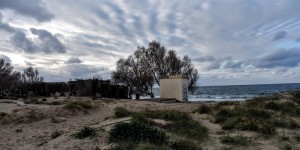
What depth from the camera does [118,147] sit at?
8.19 m

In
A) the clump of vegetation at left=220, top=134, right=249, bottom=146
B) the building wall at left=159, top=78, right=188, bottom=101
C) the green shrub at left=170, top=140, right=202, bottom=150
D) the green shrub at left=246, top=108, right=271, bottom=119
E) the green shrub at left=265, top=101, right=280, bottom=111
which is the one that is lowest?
the clump of vegetation at left=220, top=134, right=249, bottom=146

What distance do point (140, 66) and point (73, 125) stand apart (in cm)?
3037

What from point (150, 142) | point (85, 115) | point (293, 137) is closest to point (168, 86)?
point (85, 115)

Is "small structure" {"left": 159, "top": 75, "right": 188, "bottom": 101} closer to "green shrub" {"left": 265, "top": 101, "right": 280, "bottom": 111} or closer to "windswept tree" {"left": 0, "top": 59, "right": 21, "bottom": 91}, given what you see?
"green shrub" {"left": 265, "top": 101, "right": 280, "bottom": 111}

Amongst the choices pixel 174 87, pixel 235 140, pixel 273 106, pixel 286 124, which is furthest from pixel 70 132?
pixel 174 87

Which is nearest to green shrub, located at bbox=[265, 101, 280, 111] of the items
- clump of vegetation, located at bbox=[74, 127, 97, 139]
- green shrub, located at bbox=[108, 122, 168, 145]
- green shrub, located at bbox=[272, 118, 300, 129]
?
green shrub, located at bbox=[272, 118, 300, 129]

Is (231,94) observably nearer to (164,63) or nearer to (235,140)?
(164,63)

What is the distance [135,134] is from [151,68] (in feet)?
113

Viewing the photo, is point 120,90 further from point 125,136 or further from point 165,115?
point 125,136

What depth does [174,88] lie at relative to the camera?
3328cm

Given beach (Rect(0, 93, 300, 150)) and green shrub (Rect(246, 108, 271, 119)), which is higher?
green shrub (Rect(246, 108, 271, 119))

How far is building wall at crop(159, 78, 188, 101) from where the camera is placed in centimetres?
3284

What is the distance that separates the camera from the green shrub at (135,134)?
8887 millimetres

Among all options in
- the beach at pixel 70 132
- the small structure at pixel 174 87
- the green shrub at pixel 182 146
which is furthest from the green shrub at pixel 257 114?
the small structure at pixel 174 87
